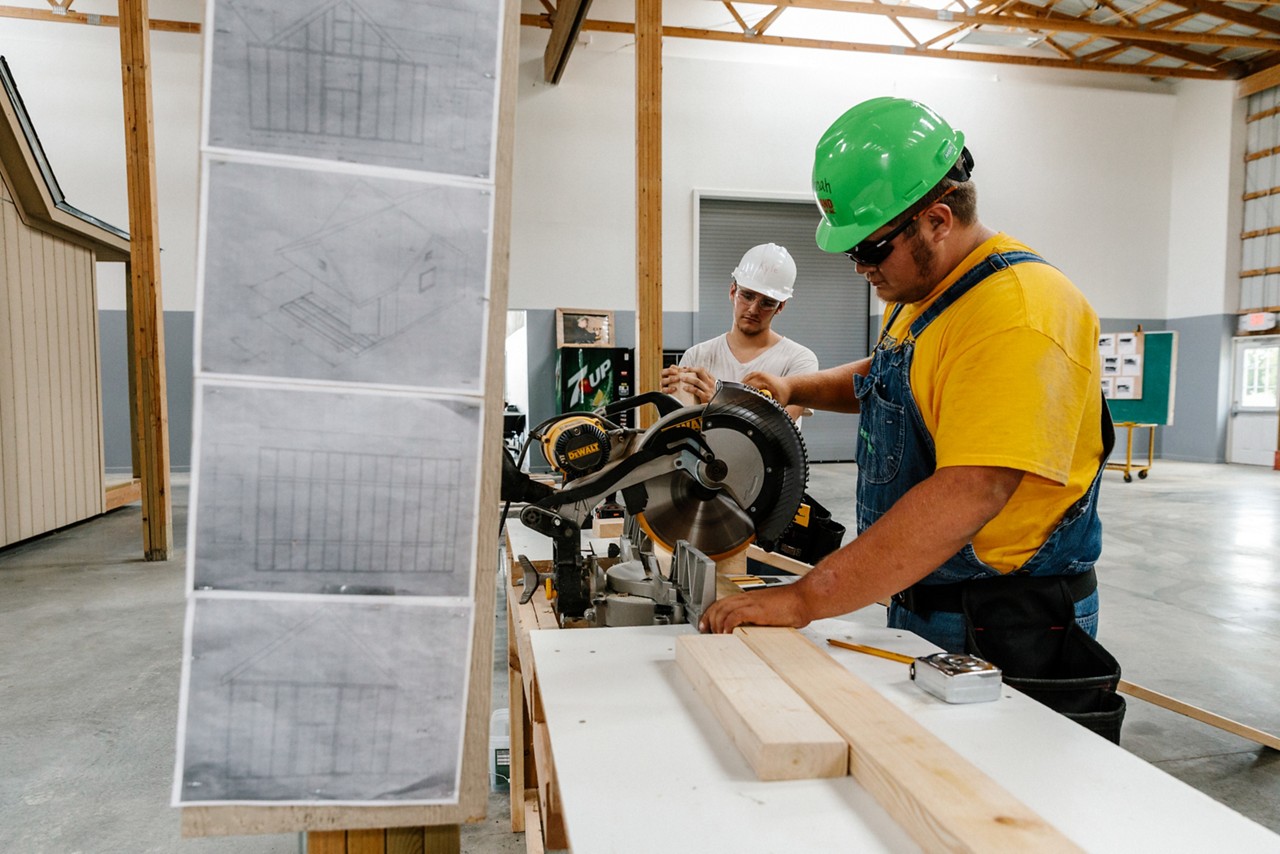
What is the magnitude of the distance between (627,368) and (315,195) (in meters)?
7.73

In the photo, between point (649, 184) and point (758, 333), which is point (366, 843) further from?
point (649, 184)

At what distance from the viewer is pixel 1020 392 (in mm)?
1011

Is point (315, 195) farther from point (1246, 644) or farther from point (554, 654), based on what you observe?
point (1246, 644)

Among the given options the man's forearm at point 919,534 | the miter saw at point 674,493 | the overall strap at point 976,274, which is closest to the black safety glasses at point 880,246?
the overall strap at point 976,274

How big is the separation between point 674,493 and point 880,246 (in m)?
0.54

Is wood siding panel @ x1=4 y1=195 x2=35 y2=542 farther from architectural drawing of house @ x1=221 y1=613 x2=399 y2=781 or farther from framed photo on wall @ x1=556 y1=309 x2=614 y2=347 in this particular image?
architectural drawing of house @ x1=221 y1=613 x2=399 y2=781

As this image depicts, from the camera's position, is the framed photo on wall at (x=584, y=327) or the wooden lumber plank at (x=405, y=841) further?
the framed photo on wall at (x=584, y=327)

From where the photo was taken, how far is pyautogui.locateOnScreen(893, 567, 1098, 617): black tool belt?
1241 mm

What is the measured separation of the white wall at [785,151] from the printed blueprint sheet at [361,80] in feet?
24.9

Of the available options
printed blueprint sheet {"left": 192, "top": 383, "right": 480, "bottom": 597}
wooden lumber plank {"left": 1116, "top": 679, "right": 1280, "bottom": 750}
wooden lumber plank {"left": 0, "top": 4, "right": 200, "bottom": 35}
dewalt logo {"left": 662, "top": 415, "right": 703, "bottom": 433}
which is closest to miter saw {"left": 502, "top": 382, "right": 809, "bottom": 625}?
dewalt logo {"left": 662, "top": 415, "right": 703, "bottom": 433}

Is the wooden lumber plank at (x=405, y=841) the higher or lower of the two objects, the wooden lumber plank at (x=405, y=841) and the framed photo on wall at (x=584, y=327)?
the lower

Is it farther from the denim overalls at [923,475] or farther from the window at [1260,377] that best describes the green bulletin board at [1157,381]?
the denim overalls at [923,475]

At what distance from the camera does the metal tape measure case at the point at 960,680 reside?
96 centimetres

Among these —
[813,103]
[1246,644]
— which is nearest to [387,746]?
[1246,644]
